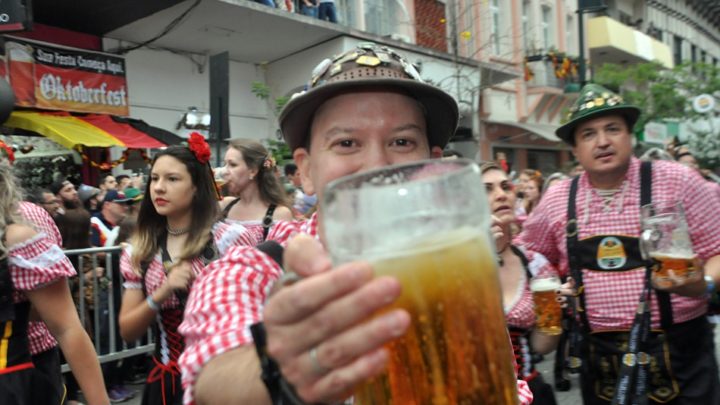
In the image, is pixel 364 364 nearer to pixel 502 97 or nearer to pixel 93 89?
pixel 93 89

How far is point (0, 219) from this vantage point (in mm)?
2656

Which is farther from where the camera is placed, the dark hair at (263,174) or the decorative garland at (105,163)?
the decorative garland at (105,163)

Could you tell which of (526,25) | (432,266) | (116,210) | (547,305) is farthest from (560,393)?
(526,25)

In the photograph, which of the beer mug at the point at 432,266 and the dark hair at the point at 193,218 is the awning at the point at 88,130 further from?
the beer mug at the point at 432,266

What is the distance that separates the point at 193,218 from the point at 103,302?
2426 millimetres

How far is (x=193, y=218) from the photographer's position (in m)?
3.88

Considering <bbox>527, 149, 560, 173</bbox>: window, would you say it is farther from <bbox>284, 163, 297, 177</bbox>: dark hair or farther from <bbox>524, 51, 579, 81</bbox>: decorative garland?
<bbox>284, 163, 297, 177</bbox>: dark hair

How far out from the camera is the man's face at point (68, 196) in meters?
6.43

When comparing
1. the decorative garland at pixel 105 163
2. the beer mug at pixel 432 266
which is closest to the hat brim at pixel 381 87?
the beer mug at pixel 432 266

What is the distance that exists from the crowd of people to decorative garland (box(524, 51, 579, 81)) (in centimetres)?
1893

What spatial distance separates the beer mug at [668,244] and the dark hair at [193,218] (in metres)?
2.29

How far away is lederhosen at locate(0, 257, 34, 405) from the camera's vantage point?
2.52m

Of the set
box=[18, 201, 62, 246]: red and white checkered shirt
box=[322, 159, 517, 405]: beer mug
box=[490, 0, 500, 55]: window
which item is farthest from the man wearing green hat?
box=[490, 0, 500, 55]: window

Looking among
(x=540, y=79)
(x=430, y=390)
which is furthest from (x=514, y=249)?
(x=540, y=79)
